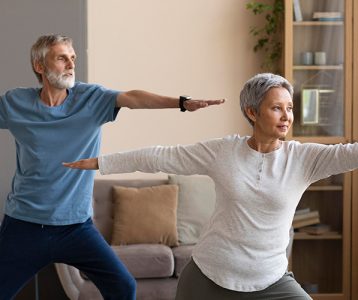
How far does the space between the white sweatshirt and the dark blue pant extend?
62cm

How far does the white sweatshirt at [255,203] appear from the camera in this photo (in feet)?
7.84

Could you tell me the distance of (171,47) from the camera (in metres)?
5.01

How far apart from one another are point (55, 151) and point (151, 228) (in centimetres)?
161

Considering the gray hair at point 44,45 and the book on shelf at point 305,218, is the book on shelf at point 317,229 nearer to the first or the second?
the book on shelf at point 305,218

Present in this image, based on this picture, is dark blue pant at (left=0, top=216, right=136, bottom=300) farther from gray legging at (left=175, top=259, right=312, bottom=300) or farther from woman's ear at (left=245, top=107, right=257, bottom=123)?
woman's ear at (left=245, top=107, right=257, bottom=123)

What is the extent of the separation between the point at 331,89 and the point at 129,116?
1.35 m

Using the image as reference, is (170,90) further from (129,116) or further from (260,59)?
(260,59)

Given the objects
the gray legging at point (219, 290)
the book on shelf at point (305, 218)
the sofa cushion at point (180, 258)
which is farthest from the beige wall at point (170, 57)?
the gray legging at point (219, 290)

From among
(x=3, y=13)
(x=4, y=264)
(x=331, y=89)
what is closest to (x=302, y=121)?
(x=331, y=89)

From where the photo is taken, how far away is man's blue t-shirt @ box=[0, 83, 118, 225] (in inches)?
117

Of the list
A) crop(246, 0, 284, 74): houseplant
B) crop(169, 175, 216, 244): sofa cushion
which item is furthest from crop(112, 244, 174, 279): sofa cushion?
crop(246, 0, 284, 74): houseplant

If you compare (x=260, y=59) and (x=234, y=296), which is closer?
(x=234, y=296)

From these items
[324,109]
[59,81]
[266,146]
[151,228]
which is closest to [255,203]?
[266,146]

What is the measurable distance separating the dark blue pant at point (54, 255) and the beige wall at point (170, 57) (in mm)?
2039
